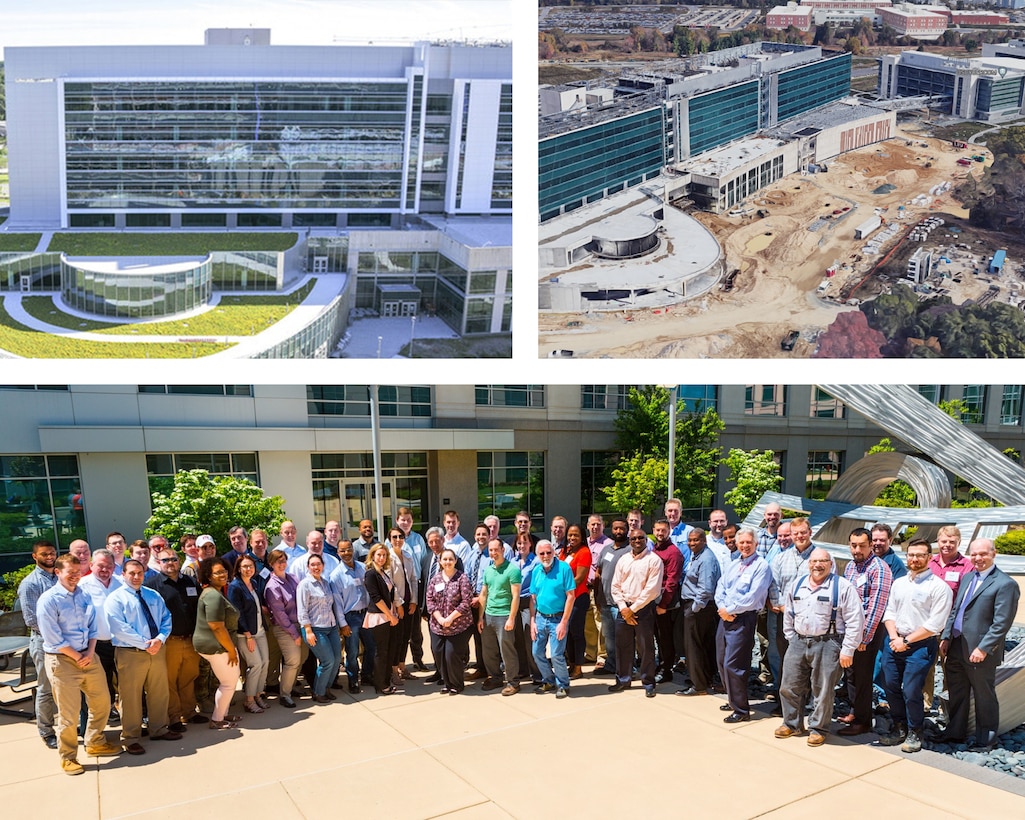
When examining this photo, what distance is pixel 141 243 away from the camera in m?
55.5

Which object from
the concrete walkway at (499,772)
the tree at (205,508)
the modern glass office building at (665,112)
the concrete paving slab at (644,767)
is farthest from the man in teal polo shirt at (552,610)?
the modern glass office building at (665,112)

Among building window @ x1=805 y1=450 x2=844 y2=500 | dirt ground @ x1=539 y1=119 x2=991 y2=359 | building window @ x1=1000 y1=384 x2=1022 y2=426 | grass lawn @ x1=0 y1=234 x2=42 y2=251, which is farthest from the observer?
grass lawn @ x1=0 y1=234 x2=42 y2=251

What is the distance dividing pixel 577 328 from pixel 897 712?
59.3 ft

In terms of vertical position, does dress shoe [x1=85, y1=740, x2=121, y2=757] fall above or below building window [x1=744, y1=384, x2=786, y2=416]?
above

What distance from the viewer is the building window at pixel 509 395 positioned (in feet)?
62.2

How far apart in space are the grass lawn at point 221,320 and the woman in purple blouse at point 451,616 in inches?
1721

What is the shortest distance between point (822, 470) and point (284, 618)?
2097 cm

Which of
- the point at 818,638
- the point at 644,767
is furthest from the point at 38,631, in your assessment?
the point at 818,638

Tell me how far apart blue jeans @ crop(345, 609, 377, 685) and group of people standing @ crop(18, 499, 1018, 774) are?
1 cm

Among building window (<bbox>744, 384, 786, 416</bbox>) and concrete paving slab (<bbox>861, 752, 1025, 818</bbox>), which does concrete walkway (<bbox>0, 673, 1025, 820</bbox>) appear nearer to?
concrete paving slab (<bbox>861, 752, 1025, 818</bbox>)

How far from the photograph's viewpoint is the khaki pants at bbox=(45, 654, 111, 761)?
5172 millimetres

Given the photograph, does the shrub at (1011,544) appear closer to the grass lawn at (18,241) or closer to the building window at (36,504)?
the building window at (36,504)

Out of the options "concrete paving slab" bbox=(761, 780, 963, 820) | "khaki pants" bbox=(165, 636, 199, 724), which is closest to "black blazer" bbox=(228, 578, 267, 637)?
"khaki pants" bbox=(165, 636, 199, 724)

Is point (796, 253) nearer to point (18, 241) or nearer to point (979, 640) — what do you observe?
point (979, 640)
